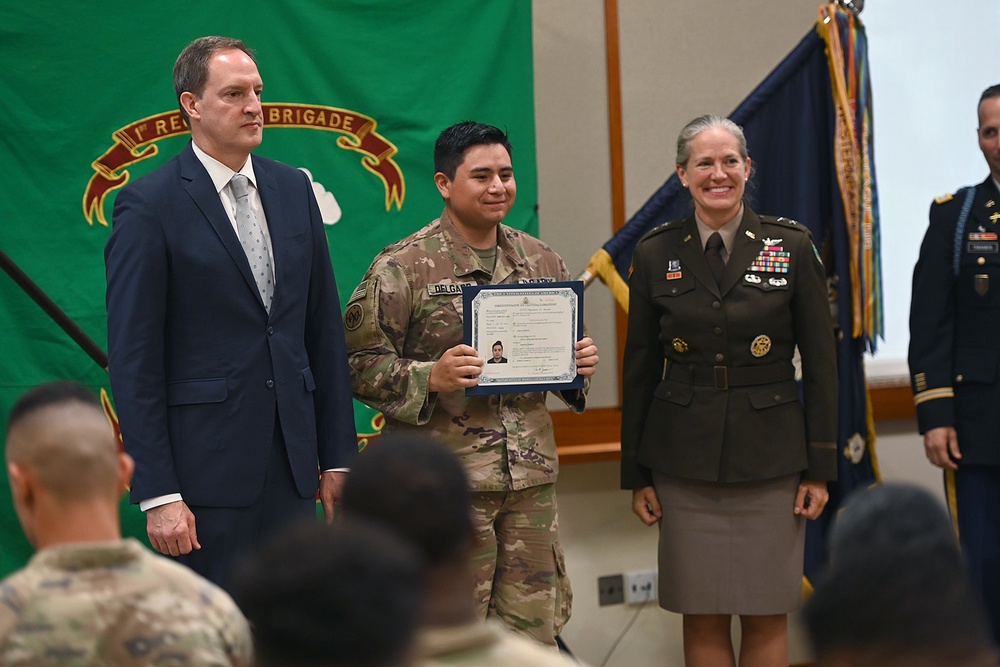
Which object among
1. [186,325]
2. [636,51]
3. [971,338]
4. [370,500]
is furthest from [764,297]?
[370,500]

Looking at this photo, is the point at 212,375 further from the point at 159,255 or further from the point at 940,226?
the point at 940,226

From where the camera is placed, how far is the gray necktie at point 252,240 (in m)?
2.63

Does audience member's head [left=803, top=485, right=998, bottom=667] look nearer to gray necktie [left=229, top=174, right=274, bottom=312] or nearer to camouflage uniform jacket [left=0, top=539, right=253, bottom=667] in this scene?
camouflage uniform jacket [left=0, top=539, right=253, bottom=667]

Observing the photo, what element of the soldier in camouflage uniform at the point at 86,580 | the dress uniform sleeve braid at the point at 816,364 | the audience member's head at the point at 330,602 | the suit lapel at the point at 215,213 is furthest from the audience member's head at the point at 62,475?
the dress uniform sleeve braid at the point at 816,364

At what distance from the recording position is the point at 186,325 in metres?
2.55

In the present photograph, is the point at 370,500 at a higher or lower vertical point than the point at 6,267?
lower

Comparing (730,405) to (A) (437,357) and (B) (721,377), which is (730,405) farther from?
(A) (437,357)

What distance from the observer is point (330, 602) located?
105 centimetres

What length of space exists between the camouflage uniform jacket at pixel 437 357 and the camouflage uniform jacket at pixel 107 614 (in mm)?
1386

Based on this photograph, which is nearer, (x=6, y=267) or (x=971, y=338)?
(x=6, y=267)

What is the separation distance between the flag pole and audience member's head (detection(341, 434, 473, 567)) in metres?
2.11

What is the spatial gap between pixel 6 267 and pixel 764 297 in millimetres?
2140

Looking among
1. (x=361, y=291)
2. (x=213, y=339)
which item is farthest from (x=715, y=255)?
(x=213, y=339)

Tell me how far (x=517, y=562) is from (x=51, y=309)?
1505 millimetres
